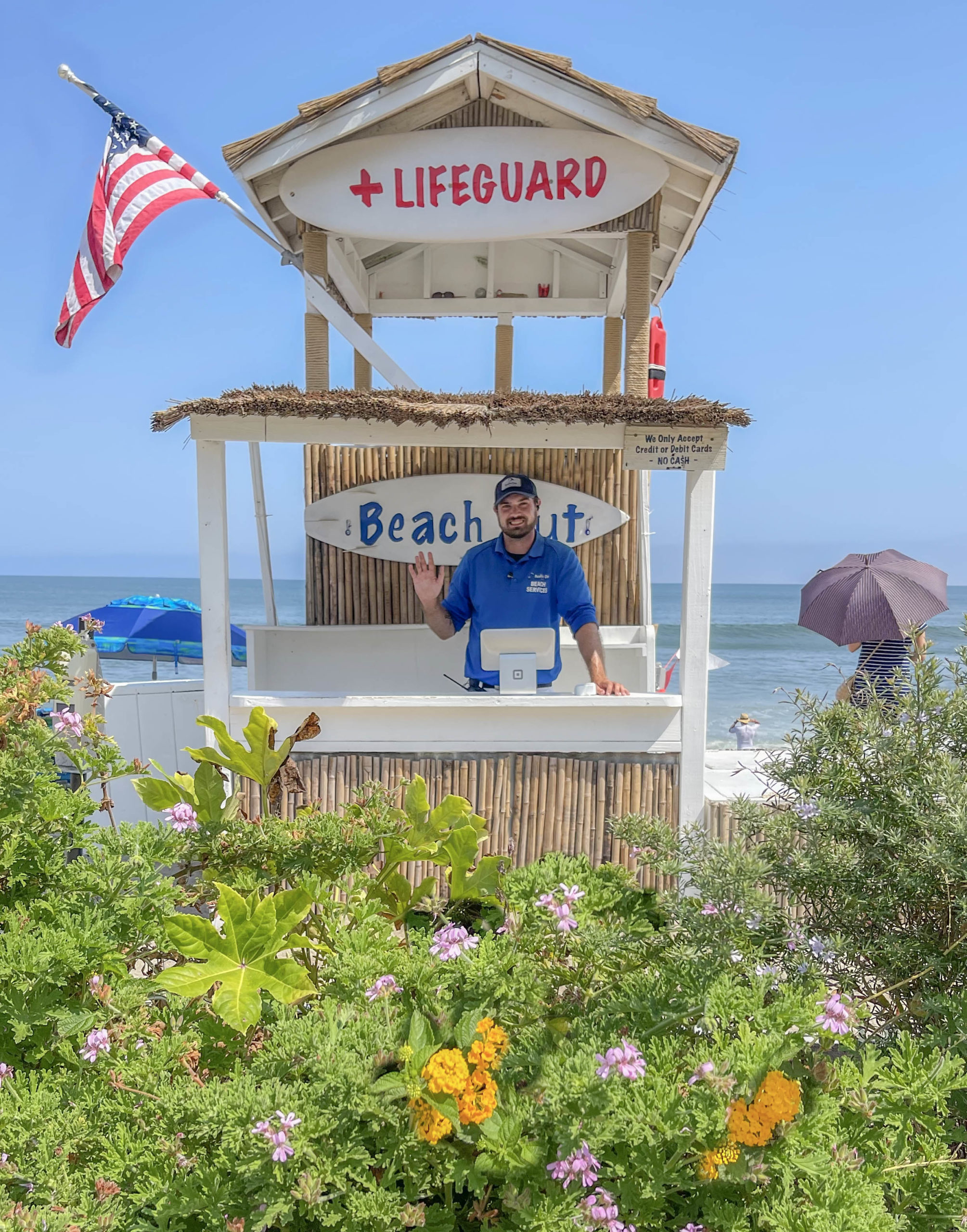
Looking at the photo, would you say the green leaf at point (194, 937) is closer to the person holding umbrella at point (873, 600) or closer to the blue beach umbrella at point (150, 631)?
the person holding umbrella at point (873, 600)

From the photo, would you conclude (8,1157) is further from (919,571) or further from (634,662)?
(919,571)

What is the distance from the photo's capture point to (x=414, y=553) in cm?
612

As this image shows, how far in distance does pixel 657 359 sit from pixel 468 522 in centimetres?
173

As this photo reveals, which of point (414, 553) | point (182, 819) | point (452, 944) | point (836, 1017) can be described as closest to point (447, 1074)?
point (452, 944)

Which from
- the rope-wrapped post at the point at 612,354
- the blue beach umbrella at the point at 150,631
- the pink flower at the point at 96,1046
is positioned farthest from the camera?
the blue beach umbrella at the point at 150,631

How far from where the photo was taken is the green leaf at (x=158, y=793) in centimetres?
262

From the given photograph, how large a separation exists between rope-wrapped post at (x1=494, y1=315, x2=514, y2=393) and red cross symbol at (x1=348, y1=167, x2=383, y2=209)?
1.92m

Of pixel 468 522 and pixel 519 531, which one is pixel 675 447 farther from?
pixel 468 522

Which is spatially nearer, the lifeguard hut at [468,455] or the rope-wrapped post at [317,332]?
the lifeguard hut at [468,455]

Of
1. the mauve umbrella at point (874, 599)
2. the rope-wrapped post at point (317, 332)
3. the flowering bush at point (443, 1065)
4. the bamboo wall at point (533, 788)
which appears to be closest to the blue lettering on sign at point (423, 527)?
the rope-wrapped post at point (317, 332)

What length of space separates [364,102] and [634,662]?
12.3 feet

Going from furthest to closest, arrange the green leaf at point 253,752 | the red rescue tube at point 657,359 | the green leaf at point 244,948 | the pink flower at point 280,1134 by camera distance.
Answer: the red rescue tube at point 657,359
the green leaf at point 253,752
the green leaf at point 244,948
the pink flower at point 280,1134

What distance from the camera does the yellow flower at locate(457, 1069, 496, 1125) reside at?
1533 mm

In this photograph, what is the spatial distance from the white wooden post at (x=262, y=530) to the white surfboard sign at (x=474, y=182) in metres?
1.69
